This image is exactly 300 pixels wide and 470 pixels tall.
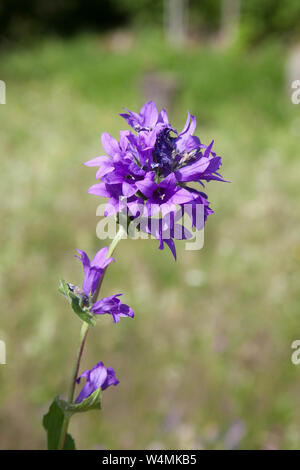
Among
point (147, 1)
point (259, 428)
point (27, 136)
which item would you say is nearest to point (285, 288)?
point (259, 428)

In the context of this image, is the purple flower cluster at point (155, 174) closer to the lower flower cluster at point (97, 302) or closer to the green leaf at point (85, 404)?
the lower flower cluster at point (97, 302)

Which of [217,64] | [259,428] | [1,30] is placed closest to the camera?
[259,428]

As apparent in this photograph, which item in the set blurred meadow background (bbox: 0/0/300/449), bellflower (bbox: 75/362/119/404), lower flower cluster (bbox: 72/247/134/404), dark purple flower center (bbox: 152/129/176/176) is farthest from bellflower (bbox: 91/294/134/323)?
blurred meadow background (bbox: 0/0/300/449)

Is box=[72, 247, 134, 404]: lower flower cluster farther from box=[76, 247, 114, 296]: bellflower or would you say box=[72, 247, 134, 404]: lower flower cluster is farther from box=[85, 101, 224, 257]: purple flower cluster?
box=[85, 101, 224, 257]: purple flower cluster

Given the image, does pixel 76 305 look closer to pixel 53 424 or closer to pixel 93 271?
pixel 93 271

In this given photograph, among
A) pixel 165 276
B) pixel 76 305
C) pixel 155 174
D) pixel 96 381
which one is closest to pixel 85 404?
pixel 96 381

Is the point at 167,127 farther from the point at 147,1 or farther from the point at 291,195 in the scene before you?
the point at 147,1
